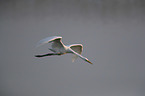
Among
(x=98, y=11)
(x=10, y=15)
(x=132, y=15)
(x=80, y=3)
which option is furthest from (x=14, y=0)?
(x=132, y=15)

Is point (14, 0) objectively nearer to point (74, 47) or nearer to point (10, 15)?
point (10, 15)

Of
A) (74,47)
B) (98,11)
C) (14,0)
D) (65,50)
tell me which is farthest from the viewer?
(98,11)

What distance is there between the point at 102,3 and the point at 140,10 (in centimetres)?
56

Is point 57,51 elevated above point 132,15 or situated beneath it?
situated beneath

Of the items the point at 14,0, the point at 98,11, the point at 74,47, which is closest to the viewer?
the point at 74,47

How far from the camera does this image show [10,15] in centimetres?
269

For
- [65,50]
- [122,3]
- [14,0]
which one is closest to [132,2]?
[122,3]

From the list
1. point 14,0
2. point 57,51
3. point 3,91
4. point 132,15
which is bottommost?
point 3,91

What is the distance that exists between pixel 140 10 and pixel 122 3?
29cm

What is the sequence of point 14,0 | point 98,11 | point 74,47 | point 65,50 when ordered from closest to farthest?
point 65,50
point 74,47
point 14,0
point 98,11

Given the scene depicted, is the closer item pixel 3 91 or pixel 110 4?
pixel 3 91

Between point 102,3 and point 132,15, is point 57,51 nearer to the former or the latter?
point 102,3

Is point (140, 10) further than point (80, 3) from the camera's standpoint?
Yes

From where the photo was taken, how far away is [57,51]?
1.56 m
